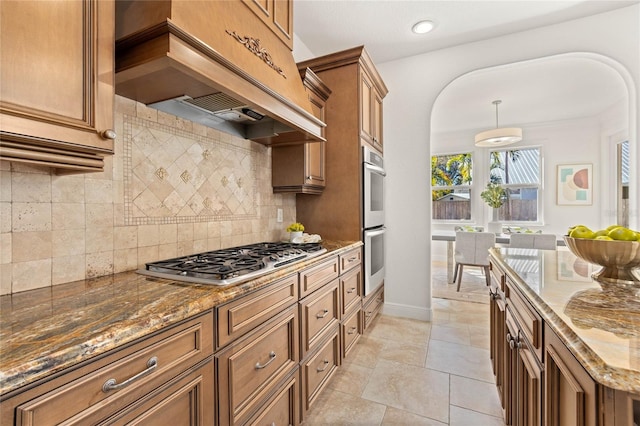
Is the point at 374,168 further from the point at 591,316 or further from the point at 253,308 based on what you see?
the point at 591,316

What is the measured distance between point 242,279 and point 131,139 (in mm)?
866

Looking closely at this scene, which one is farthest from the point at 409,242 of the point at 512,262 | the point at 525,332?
the point at 525,332

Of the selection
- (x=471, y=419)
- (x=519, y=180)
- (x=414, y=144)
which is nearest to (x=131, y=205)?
(x=471, y=419)

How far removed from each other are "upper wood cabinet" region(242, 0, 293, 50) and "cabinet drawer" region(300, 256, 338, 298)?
1388mm

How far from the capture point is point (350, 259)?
2268 mm

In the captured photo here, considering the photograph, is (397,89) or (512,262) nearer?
(512,262)

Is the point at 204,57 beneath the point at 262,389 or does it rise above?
above

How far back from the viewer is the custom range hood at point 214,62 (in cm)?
102

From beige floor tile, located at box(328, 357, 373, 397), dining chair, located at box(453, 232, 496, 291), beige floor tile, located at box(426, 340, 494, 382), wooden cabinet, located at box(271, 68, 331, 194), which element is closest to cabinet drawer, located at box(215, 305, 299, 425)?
beige floor tile, located at box(328, 357, 373, 397)

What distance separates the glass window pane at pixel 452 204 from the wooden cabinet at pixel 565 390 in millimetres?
5647

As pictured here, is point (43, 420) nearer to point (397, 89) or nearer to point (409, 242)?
point (409, 242)

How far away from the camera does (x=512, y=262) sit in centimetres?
147

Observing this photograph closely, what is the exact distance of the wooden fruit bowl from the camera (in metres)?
1.01

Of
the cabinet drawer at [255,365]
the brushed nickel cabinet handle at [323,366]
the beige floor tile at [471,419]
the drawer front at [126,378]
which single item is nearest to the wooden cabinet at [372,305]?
the brushed nickel cabinet handle at [323,366]
